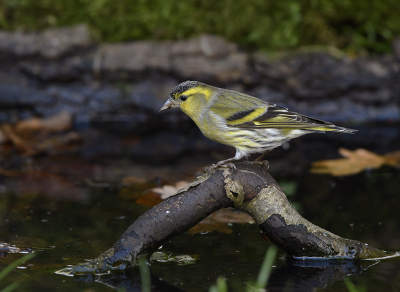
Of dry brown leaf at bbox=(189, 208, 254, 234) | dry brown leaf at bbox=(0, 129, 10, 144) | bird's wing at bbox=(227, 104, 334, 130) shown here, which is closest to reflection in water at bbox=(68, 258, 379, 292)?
dry brown leaf at bbox=(189, 208, 254, 234)

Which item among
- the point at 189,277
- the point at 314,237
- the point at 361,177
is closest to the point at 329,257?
the point at 314,237

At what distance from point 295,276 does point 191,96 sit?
190 centimetres

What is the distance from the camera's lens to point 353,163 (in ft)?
19.7

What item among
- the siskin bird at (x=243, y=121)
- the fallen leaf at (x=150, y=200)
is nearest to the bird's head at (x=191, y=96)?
the siskin bird at (x=243, y=121)

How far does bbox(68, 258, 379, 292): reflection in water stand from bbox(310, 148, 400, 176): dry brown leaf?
8.57 ft

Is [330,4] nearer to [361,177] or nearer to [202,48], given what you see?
[202,48]

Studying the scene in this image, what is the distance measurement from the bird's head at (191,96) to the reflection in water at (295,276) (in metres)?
1.63

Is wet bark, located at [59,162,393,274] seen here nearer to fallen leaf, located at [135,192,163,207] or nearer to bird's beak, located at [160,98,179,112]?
bird's beak, located at [160,98,179,112]

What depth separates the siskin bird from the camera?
4062mm

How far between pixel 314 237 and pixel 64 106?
18.8 feet

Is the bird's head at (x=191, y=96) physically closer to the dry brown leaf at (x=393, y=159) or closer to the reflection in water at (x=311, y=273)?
the reflection in water at (x=311, y=273)

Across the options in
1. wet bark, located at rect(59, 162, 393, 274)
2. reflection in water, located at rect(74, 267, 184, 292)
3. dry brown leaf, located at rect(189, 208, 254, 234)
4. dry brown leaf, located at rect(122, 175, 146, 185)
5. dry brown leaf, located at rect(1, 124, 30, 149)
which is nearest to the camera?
reflection in water, located at rect(74, 267, 184, 292)

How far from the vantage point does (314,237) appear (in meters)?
3.24

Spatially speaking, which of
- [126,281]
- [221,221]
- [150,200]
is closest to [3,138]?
[150,200]
